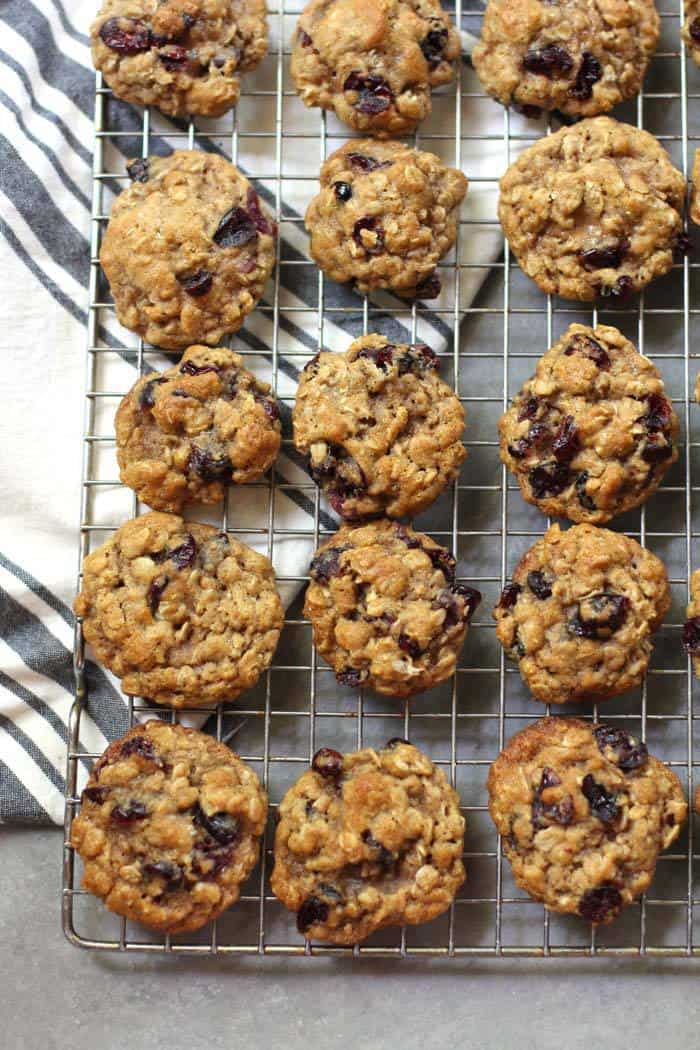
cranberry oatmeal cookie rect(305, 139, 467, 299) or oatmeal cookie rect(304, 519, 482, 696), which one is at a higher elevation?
cranberry oatmeal cookie rect(305, 139, 467, 299)

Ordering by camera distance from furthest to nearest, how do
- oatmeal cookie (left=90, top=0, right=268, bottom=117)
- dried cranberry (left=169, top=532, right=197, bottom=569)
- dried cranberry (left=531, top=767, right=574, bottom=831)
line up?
oatmeal cookie (left=90, top=0, right=268, bottom=117) < dried cranberry (left=169, top=532, right=197, bottom=569) < dried cranberry (left=531, top=767, right=574, bottom=831)

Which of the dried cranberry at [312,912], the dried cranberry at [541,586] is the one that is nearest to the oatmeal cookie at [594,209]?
the dried cranberry at [541,586]

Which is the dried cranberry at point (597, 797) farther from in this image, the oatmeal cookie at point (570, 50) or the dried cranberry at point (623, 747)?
the oatmeal cookie at point (570, 50)

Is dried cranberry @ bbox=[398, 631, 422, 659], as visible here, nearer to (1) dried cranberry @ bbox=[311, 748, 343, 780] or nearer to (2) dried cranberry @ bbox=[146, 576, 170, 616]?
(1) dried cranberry @ bbox=[311, 748, 343, 780]

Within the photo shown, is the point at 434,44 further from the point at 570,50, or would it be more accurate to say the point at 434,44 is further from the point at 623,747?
the point at 623,747

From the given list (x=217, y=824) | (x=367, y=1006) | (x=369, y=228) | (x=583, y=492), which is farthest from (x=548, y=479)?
(x=367, y=1006)

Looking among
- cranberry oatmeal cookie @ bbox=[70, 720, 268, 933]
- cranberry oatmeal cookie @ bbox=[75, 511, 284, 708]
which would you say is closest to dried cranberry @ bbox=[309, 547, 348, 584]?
cranberry oatmeal cookie @ bbox=[75, 511, 284, 708]

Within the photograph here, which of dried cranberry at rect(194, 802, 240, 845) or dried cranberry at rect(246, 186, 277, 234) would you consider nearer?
dried cranberry at rect(194, 802, 240, 845)
